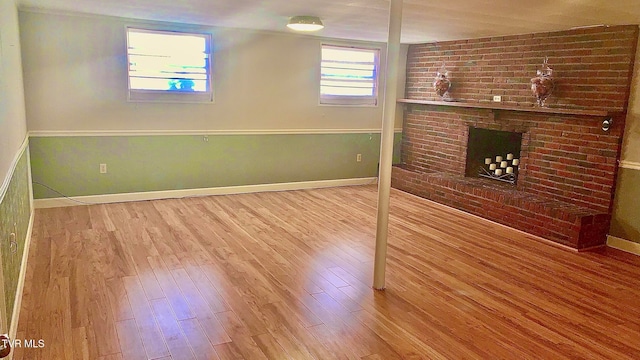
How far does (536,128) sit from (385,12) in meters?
2.17

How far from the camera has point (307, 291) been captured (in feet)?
10.6

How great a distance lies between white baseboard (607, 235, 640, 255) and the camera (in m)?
4.33

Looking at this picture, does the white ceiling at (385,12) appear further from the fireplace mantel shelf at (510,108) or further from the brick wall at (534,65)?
the fireplace mantel shelf at (510,108)

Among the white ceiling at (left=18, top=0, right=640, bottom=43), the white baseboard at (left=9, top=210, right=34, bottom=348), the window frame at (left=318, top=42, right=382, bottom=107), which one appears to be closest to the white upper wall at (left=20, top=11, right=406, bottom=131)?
the window frame at (left=318, top=42, right=382, bottom=107)

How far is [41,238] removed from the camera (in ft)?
13.5

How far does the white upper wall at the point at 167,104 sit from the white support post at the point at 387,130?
10.5 feet

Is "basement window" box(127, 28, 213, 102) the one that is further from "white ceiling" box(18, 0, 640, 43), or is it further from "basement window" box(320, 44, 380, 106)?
"basement window" box(320, 44, 380, 106)

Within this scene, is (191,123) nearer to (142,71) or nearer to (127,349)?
(142,71)

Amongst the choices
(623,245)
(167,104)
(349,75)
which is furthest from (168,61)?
(623,245)

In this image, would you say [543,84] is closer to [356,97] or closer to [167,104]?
[356,97]

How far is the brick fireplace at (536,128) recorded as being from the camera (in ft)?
14.4

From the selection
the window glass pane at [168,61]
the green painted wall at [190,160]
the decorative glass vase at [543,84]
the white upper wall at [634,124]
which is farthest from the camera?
the window glass pane at [168,61]

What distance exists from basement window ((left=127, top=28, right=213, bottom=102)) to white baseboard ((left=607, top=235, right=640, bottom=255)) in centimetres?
456

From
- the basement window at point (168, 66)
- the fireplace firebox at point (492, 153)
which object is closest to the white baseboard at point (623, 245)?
the fireplace firebox at point (492, 153)
